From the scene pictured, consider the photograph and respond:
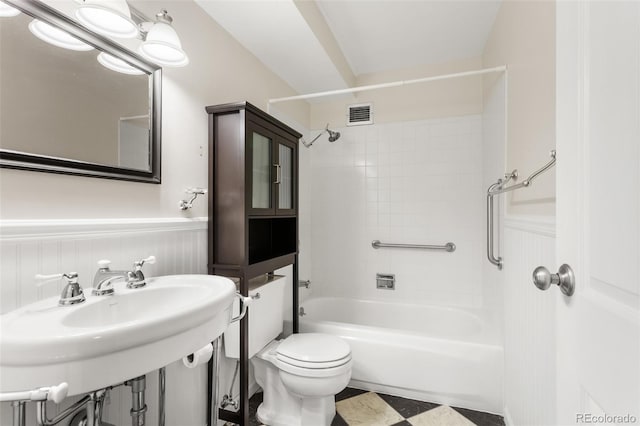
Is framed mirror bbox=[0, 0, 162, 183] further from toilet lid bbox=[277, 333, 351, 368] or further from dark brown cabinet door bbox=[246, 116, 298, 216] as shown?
toilet lid bbox=[277, 333, 351, 368]

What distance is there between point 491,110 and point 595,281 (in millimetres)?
1891

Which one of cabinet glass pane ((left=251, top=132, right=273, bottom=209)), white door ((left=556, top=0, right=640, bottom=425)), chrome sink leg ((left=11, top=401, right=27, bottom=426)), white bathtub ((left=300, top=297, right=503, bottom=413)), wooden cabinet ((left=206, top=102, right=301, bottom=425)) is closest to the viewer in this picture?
white door ((left=556, top=0, right=640, bottom=425))

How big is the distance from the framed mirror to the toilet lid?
3.48ft

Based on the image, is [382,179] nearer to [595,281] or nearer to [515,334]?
[515,334]

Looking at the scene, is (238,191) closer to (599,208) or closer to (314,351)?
(314,351)

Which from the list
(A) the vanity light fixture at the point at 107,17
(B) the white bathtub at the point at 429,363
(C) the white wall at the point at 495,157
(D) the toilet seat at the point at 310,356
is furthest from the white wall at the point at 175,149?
(C) the white wall at the point at 495,157

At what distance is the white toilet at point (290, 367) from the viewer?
146 centimetres

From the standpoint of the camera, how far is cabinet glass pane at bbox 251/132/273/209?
4.98 ft

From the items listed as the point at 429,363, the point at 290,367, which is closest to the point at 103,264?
Result: the point at 290,367

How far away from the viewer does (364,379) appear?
188 centimetres

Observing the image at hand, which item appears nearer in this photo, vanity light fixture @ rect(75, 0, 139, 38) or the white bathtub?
vanity light fixture @ rect(75, 0, 139, 38)

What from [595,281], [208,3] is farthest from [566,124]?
[208,3]

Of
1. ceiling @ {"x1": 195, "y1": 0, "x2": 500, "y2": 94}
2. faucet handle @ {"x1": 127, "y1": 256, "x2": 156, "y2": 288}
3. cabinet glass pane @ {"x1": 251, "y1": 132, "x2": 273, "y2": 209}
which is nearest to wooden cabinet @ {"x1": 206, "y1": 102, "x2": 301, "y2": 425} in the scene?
cabinet glass pane @ {"x1": 251, "y1": 132, "x2": 273, "y2": 209}

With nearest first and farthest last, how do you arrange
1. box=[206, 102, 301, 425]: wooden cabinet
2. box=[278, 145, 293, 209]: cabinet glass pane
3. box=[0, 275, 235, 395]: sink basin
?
box=[0, 275, 235, 395]: sink basin < box=[206, 102, 301, 425]: wooden cabinet < box=[278, 145, 293, 209]: cabinet glass pane
